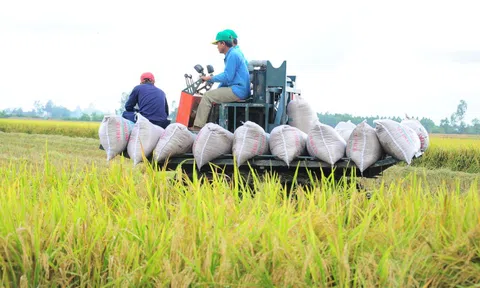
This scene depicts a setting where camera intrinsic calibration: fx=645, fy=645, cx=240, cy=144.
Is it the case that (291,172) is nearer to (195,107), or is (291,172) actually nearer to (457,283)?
(195,107)

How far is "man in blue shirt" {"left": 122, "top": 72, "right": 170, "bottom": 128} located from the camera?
8344 millimetres

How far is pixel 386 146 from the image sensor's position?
6.65m

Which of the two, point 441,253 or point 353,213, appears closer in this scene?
point 441,253

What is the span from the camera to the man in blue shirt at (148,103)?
8.34 metres

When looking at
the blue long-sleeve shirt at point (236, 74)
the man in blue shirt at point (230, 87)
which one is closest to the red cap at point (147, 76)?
the man in blue shirt at point (230, 87)

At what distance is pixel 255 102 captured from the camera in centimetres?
838

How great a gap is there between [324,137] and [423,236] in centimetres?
289

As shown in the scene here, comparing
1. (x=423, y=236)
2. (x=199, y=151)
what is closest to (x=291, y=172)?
(x=199, y=151)

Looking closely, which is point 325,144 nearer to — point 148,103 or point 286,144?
point 286,144

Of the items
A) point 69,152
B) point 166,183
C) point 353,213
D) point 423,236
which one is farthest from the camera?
point 69,152

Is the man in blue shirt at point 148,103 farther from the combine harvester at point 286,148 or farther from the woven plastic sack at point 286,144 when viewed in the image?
the woven plastic sack at point 286,144

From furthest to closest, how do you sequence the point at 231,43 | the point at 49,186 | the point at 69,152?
the point at 69,152, the point at 231,43, the point at 49,186

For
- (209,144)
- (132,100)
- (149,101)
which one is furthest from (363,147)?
(132,100)

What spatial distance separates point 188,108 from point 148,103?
1.71 ft
